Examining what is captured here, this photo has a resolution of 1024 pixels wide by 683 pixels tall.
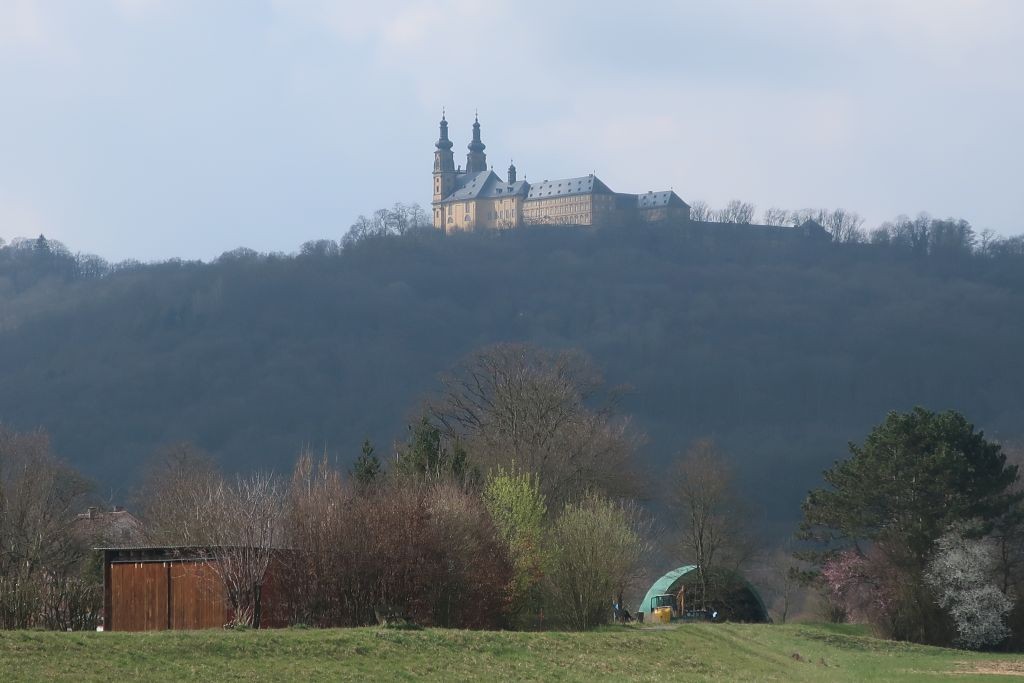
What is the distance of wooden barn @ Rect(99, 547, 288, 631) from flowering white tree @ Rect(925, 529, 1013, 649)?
1225 inches

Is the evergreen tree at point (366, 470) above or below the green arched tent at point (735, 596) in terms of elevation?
above

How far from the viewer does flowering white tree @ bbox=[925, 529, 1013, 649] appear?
50.6 meters

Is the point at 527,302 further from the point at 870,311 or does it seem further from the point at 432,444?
the point at 432,444

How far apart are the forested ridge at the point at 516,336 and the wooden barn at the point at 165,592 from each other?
77.5 metres

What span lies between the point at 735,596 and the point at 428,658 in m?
37.9

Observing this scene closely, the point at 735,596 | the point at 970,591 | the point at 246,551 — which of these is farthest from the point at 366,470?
the point at 735,596

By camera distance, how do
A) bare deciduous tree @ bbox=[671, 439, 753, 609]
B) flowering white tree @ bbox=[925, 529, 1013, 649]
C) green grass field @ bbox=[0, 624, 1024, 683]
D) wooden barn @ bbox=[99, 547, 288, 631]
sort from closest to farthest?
green grass field @ bbox=[0, 624, 1024, 683]
wooden barn @ bbox=[99, 547, 288, 631]
flowering white tree @ bbox=[925, 529, 1013, 649]
bare deciduous tree @ bbox=[671, 439, 753, 609]

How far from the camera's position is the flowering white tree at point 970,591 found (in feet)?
166

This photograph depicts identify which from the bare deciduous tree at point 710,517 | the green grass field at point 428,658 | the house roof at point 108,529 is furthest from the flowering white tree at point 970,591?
the house roof at point 108,529

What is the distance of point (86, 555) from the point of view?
143 feet

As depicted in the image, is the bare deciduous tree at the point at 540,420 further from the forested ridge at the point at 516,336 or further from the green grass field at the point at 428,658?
the forested ridge at the point at 516,336

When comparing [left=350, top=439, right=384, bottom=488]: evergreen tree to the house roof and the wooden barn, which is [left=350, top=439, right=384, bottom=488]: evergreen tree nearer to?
the house roof

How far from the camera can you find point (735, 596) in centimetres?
6062

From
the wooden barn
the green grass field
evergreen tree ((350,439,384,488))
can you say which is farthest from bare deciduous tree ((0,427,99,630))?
evergreen tree ((350,439,384,488))
